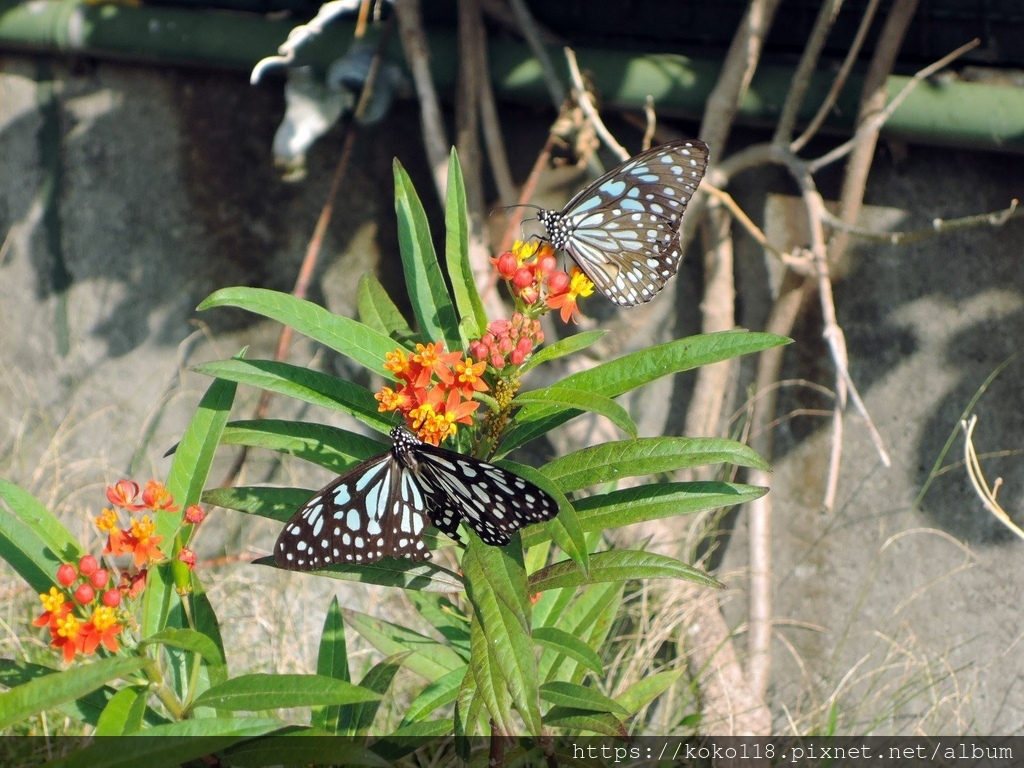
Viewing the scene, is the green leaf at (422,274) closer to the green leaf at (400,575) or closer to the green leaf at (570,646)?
the green leaf at (400,575)

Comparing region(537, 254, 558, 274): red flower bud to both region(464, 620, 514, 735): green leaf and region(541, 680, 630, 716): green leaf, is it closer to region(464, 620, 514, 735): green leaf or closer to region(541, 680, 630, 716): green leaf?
region(464, 620, 514, 735): green leaf

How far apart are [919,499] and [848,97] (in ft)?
3.61

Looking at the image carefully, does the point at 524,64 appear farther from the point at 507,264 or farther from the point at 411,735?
the point at 411,735

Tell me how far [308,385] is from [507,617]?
465 millimetres

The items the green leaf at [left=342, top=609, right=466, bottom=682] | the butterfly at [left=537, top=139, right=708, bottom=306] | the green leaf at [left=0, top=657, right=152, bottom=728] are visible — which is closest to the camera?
the green leaf at [left=0, top=657, right=152, bottom=728]

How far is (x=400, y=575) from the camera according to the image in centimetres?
153

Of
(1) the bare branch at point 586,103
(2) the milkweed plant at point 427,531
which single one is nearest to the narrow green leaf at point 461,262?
(2) the milkweed plant at point 427,531

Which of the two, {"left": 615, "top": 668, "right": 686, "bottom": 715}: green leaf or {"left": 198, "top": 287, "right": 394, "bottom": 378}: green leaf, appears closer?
{"left": 198, "top": 287, "right": 394, "bottom": 378}: green leaf

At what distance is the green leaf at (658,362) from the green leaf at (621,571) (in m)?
0.22

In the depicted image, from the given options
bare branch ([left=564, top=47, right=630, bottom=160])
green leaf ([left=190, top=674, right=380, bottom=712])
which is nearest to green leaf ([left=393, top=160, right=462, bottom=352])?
green leaf ([left=190, top=674, right=380, bottom=712])

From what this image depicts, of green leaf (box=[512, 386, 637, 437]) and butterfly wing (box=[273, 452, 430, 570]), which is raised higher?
green leaf (box=[512, 386, 637, 437])

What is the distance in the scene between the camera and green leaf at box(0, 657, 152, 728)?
3.82 feet

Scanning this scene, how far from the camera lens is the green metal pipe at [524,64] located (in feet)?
8.44

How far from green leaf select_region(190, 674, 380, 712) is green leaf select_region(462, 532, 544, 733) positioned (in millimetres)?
173
